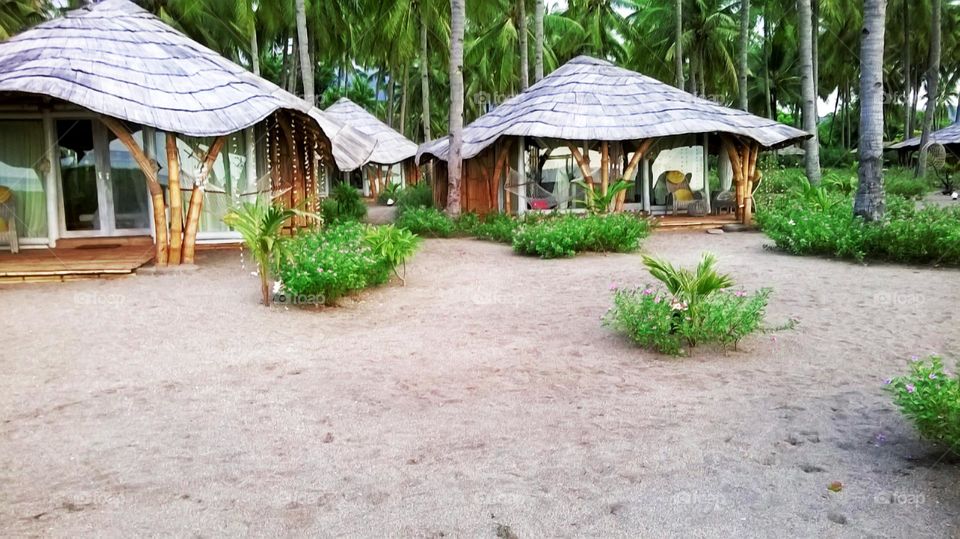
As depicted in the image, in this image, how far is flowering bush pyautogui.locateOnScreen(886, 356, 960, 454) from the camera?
324 centimetres

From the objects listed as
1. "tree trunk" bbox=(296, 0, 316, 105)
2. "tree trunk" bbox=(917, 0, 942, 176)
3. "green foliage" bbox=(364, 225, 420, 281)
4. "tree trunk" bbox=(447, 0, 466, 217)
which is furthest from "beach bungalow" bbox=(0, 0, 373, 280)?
"tree trunk" bbox=(917, 0, 942, 176)

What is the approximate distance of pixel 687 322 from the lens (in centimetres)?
567

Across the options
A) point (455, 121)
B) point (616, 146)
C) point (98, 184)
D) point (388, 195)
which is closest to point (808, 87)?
point (616, 146)

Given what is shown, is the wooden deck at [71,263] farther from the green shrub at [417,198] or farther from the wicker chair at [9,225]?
the green shrub at [417,198]

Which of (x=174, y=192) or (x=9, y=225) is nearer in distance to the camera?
(x=174, y=192)

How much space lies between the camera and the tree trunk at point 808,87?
17.1m

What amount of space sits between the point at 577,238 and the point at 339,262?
15.4 ft

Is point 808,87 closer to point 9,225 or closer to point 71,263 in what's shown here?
point 71,263

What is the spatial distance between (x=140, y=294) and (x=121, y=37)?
450 centimetres

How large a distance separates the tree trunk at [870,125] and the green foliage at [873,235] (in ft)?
0.87
